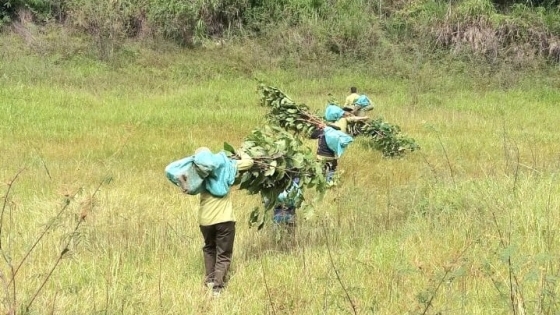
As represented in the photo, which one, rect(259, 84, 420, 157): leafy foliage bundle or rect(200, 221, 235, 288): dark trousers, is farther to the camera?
rect(259, 84, 420, 157): leafy foliage bundle

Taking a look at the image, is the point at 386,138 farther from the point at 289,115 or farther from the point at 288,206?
the point at 288,206

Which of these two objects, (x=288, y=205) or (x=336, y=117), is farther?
(x=336, y=117)

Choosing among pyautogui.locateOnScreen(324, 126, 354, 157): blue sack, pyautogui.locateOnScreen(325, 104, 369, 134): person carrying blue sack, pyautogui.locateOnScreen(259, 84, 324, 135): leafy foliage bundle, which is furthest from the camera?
pyautogui.locateOnScreen(325, 104, 369, 134): person carrying blue sack

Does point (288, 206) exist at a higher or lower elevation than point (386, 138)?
higher

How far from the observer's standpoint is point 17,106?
13867mm

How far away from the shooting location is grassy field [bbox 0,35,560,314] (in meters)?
4.22

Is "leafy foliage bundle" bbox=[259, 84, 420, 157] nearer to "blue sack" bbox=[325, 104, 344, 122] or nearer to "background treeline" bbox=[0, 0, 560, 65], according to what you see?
"blue sack" bbox=[325, 104, 344, 122]

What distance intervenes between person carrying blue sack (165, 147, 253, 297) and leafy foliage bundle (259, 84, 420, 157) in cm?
357

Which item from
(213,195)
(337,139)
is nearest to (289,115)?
(337,139)

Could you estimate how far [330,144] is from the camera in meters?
7.59

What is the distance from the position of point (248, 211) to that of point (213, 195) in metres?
2.29

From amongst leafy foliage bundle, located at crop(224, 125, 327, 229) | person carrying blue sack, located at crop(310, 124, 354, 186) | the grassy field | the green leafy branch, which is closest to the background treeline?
the grassy field

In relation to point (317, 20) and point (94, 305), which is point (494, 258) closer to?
point (94, 305)

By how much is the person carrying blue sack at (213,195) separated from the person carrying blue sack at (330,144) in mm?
1865
